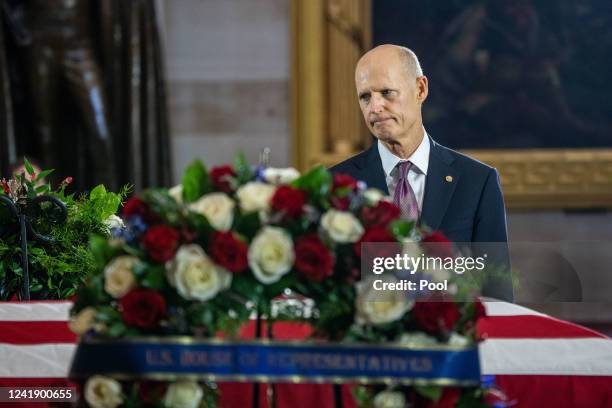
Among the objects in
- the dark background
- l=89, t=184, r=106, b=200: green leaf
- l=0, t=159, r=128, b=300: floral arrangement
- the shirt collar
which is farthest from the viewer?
the dark background

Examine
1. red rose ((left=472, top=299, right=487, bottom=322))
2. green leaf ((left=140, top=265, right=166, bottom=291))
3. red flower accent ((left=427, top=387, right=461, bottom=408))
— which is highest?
green leaf ((left=140, top=265, right=166, bottom=291))

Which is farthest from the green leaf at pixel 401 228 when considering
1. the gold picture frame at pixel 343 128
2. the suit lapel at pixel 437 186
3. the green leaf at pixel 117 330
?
the gold picture frame at pixel 343 128

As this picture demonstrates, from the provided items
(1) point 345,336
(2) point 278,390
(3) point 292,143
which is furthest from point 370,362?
(3) point 292,143

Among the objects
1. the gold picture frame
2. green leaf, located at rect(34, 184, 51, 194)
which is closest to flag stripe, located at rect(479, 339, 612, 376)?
green leaf, located at rect(34, 184, 51, 194)

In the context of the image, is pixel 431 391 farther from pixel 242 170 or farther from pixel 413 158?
pixel 413 158

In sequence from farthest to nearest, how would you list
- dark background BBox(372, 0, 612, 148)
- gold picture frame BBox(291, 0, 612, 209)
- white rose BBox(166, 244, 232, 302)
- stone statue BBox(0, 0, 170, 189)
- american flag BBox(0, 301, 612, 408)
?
dark background BBox(372, 0, 612, 148) < gold picture frame BBox(291, 0, 612, 209) < stone statue BBox(0, 0, 170, 189) < american flag BBox(0, 301, 612, 408) < white rose BBox(166, 244, 232, 302)

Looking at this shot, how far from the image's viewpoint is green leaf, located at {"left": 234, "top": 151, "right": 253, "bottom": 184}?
1.77 meters

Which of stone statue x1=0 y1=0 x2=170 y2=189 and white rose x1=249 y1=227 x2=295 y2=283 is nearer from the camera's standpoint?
white rose x1=249 y1=227 x2=295 y2=283

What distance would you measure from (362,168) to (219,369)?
1247 mm

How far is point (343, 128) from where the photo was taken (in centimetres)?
777

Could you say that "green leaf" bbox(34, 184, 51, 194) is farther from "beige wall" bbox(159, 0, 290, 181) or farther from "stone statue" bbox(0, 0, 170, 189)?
"beige wall" bbox(159, 0, 290, 181)

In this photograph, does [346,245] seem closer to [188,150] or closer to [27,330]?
[27,330]

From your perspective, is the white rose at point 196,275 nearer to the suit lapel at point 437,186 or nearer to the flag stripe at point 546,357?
the flag stripe at point 546,357

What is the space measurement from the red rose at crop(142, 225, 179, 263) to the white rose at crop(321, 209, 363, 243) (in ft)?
0.82
